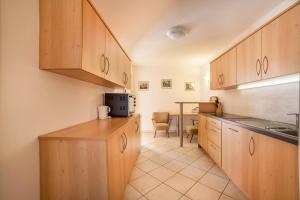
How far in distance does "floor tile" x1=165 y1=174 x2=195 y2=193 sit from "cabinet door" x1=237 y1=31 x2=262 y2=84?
164 centimetres

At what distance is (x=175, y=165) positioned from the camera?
2430mm

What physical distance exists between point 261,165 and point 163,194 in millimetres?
1105

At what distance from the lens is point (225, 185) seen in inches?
72.7

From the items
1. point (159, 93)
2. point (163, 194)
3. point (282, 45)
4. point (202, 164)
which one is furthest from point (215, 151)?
point (159, 93)

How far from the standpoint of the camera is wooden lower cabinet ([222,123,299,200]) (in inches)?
40.7

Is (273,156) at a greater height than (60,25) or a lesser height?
lesser

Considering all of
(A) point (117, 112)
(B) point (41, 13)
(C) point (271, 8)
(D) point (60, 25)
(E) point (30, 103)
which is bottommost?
(A) point (117, 112)

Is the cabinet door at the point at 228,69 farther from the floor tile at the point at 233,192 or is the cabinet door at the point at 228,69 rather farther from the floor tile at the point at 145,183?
the floor tile at the point at 145,183

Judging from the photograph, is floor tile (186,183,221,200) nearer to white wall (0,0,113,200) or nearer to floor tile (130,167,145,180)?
floor tile (130,167,145,180)

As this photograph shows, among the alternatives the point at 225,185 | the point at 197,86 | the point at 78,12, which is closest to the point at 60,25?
the point at 78,12

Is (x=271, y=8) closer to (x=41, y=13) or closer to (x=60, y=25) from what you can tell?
(x=60, y=25)

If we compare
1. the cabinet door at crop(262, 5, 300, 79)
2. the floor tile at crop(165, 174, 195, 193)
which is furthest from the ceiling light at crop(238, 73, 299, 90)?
the floor tile at crop(165, 174, 195, 193)

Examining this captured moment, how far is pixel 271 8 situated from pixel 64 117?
281 cm

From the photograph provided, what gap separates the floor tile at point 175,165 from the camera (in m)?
2.31
